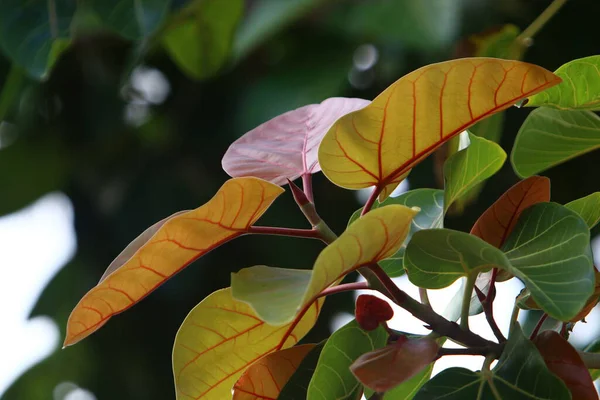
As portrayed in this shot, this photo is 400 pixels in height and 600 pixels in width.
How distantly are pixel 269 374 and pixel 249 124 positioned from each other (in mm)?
770

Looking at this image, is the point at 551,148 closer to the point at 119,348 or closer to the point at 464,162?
the point at 464,162

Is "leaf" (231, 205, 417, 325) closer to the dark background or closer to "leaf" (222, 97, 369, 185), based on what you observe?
"leaf" (222, 97, 369, 185)

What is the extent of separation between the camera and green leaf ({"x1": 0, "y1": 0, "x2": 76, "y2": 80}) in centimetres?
75

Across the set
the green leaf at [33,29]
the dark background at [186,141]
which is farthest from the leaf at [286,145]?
the dark background at [186,141]

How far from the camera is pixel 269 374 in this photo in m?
0.34

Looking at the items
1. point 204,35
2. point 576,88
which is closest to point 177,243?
point 576,88

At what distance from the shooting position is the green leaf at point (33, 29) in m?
0.75

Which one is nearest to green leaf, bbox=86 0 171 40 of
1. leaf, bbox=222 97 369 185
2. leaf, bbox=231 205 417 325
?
leaf, bbox=222 97 369 185

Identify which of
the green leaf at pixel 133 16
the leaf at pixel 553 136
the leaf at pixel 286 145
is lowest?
the leaf at pixel 553 136

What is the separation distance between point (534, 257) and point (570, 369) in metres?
0.04

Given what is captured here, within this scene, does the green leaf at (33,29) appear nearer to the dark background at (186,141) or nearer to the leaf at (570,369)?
the dark background at (186,141)

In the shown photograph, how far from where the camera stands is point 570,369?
0.96 feet

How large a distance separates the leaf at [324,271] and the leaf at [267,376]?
7cm

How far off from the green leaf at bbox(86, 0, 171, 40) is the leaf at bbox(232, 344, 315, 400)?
0.50 m
